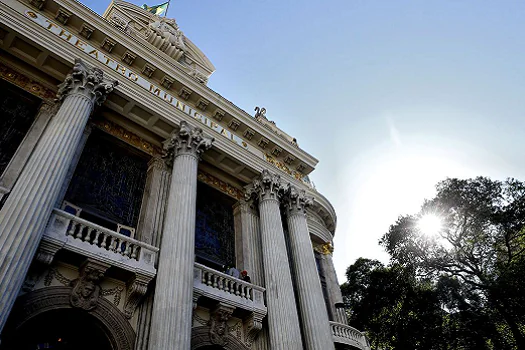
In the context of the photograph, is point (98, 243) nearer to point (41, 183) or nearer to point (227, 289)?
point (41, 183)

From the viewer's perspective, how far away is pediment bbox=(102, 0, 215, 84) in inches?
624

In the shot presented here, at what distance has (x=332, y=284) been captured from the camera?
17125 mm

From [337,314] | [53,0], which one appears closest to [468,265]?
[337,314]

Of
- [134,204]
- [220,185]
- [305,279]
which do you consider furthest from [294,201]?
[134,204]

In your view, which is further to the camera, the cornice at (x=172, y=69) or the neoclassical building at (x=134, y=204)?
the cornice at (x=172, y=69)

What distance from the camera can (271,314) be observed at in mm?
10883

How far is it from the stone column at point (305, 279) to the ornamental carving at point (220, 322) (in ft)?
9.00

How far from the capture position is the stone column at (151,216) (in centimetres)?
880

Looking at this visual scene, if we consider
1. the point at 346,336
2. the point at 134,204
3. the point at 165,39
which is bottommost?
the point at 346,336

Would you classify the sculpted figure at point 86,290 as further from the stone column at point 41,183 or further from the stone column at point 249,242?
the stone column at point 249,242

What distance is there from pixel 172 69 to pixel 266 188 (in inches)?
223

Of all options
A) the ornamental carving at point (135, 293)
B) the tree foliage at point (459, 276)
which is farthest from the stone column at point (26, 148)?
the tree foliage at point (459, 276)

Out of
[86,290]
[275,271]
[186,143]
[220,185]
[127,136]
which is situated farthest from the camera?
[220,185]

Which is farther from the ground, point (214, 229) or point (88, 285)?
point (214, 229)
